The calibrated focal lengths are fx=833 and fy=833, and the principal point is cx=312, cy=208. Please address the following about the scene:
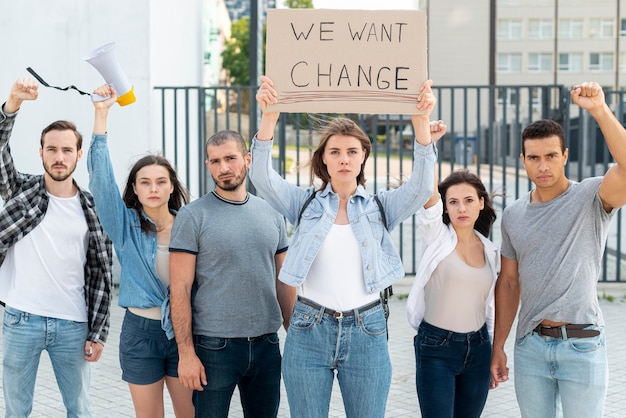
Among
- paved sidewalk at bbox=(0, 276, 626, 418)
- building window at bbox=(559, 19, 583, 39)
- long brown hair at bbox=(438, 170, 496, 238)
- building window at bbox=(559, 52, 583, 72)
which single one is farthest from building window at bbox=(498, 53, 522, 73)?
long brown hair at bbox=(438, 170, 496, 238)

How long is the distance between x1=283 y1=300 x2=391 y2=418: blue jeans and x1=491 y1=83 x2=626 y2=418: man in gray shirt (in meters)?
0.68

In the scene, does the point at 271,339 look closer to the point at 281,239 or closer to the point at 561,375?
the point at 281,239

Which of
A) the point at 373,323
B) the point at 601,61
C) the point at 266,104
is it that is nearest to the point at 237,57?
the point at 601,61

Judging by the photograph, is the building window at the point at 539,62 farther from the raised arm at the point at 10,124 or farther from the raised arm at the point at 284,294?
the raised arm at the point at 10,124

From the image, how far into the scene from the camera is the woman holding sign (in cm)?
329

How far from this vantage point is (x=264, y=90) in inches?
131

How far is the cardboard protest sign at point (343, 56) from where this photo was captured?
3391mm

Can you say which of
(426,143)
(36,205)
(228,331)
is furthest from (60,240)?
(426,143)

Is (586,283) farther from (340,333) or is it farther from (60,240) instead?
(60,240)

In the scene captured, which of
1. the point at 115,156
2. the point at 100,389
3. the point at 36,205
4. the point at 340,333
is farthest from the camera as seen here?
the point at 115,156

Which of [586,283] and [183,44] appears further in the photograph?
[183,44]

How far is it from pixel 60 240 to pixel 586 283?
92.3 inches

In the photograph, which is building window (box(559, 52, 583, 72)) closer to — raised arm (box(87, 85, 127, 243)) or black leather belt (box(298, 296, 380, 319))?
raised arm (box(87, 85, 127, 243))

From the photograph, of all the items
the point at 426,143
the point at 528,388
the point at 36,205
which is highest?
the point at 426,143
